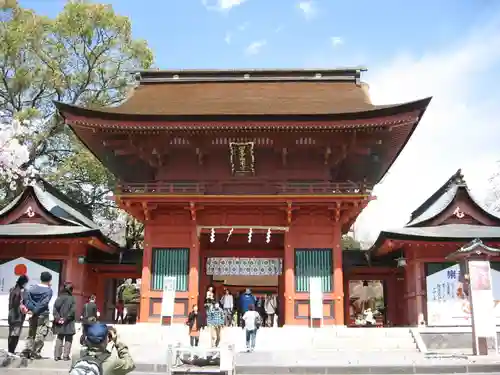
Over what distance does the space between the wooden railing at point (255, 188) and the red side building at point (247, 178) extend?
0.04m

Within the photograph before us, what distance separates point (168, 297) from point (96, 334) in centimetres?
1446

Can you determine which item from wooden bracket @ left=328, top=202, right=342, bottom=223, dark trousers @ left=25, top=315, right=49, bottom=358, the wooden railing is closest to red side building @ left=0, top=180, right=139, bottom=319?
the wooden railing

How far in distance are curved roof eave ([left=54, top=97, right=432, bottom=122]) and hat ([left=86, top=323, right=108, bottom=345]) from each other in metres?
14.3

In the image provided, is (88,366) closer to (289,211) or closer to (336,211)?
(289,211)

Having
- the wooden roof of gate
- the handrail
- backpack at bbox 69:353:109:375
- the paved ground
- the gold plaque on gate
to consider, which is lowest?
the paved ground

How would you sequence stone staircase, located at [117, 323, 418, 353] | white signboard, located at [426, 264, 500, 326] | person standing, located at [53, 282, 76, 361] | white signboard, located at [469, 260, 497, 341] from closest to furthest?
person standing, located at [53, 282, 76, 361]
white signboard, located at [469, 260, 497, 341]
stone staircase, located at [117, 323, 418, 353]
white signboard, located at [426, 264, 500, 326]

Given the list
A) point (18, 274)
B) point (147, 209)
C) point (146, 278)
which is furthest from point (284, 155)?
point (18, 274)

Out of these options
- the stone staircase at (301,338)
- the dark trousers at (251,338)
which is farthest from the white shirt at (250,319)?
the stone staircase at (301,338)

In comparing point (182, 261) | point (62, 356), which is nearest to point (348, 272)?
point (182, 261)

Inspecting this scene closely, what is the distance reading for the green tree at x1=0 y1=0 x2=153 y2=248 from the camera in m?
29.3

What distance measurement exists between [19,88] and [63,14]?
4.78 meters

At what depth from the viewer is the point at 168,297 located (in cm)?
1970

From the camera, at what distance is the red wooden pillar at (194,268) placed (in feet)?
64.7

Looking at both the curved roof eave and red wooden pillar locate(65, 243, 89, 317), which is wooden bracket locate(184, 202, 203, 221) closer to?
the curved roof eave
